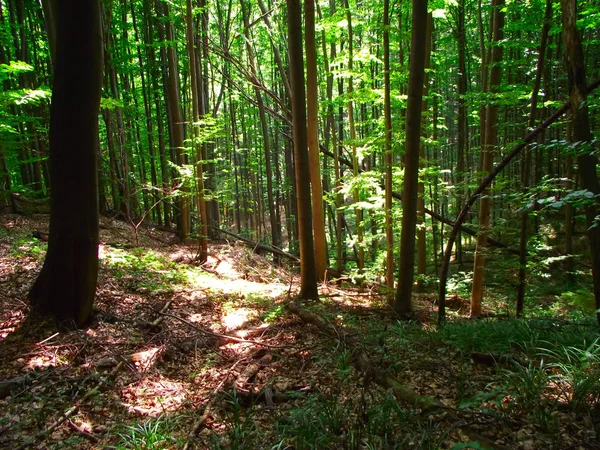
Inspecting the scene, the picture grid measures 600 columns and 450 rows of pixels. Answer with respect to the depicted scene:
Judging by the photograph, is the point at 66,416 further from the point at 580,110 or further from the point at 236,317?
the point at 580,110

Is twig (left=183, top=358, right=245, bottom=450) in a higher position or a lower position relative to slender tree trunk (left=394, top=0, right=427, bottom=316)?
lower

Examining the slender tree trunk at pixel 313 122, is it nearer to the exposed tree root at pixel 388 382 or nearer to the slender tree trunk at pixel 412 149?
the slender tree trunk at pixel 412 149

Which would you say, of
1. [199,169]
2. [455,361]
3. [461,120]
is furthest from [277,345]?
[461,120]

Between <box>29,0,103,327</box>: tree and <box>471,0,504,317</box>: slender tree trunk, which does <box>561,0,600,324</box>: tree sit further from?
<box>29,0,103,327</box>: tree

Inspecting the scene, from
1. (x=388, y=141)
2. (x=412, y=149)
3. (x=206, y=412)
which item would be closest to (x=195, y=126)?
(x=388, y=141)

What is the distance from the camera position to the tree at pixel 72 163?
4.42 metres

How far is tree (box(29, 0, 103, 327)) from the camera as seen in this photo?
4422 millimetres

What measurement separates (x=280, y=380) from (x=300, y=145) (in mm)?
4406

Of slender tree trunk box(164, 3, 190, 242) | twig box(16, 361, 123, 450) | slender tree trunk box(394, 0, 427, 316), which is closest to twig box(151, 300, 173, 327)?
twig box(16, 361, 123, 450)

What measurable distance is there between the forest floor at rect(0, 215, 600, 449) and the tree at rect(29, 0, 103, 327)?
1.53 ft

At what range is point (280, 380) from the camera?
4.17 m

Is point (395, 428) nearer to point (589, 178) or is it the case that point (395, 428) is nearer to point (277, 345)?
point (277, 345)

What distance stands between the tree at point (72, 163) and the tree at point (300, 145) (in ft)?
10.9

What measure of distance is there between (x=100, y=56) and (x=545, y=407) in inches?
240
